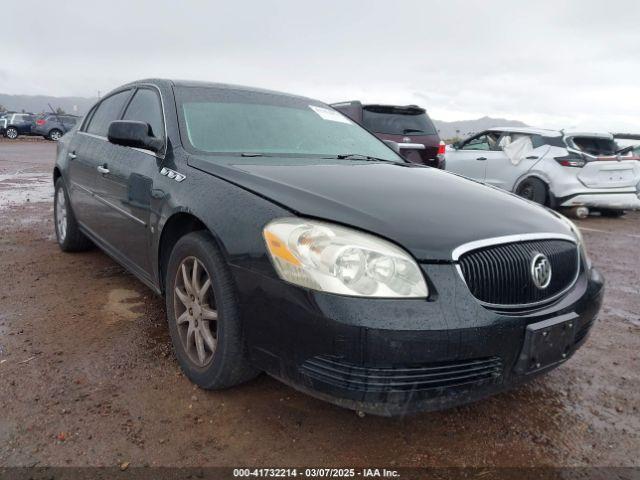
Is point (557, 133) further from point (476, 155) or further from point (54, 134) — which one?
point (54, 134)

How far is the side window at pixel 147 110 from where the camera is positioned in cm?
295

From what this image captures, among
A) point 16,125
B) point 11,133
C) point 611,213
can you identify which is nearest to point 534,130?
point 611,213

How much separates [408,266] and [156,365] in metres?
1.48

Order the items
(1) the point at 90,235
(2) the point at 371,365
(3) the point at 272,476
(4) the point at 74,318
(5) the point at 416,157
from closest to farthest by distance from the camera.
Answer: (2) the point at 371,365 → (3) the point at 272,476 → (4) the point at 74,318 → (1) the point at 90,235 → (5) the point at 416,157

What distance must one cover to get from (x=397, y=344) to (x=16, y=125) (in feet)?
108

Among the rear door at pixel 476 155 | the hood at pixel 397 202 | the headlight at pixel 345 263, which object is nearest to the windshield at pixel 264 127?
the hood at pixel 397 202

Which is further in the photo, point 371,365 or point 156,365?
point 156,365

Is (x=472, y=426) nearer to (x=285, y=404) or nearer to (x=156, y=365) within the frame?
(x=285, y=404)

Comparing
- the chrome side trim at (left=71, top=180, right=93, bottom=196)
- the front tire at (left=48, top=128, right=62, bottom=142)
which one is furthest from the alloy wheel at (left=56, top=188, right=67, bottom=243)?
the front tire at (left=48, top=128, right=62, bottom=142)

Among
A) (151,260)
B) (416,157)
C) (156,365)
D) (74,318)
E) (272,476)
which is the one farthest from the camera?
(416,157)

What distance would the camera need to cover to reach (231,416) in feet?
7.07

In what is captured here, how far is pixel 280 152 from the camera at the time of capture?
2.85 meters

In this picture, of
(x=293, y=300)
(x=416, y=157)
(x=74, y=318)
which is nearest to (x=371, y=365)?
(x=293, y=300)

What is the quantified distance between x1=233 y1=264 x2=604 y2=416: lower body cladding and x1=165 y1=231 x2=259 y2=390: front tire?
0.18 m
